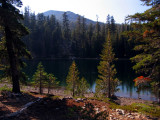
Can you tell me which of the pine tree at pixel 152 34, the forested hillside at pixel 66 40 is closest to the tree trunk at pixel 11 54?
the pine tree at pixel 152 34

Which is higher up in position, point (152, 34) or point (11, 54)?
point (152, 34)

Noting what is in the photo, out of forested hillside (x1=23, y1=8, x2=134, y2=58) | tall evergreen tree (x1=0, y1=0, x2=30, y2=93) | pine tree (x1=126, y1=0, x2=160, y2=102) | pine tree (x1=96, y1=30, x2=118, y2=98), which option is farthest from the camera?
forested hillside (x1=23, y1=8, x2=134, y2=58)

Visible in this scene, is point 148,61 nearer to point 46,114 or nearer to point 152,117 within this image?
point 152,117

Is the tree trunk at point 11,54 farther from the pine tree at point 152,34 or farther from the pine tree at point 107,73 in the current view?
the pine tree at point 107,73

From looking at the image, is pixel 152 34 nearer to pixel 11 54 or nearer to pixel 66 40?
A: pixel 11 54

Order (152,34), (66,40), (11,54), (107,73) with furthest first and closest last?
(66,40) < (107,73) < (11,54) < (152,34)

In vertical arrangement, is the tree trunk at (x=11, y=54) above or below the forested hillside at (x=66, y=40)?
below

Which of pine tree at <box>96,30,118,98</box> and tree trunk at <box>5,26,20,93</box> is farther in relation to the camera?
pine tree at <box>96,30,118,98</box>

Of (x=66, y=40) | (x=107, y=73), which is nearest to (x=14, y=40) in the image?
(x=107, y=73)

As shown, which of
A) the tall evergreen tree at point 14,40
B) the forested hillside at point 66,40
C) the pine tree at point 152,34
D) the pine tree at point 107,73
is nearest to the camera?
the pine tree at point 152,34

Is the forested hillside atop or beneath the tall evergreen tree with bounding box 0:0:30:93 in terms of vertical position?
atop

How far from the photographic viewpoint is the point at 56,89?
104 feet

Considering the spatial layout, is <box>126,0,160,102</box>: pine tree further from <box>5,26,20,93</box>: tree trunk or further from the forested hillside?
the forested hillside

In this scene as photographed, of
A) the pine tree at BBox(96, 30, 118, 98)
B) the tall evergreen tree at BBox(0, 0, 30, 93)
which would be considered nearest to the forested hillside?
the pine tree at BBox(96, 30, 118, 98)
